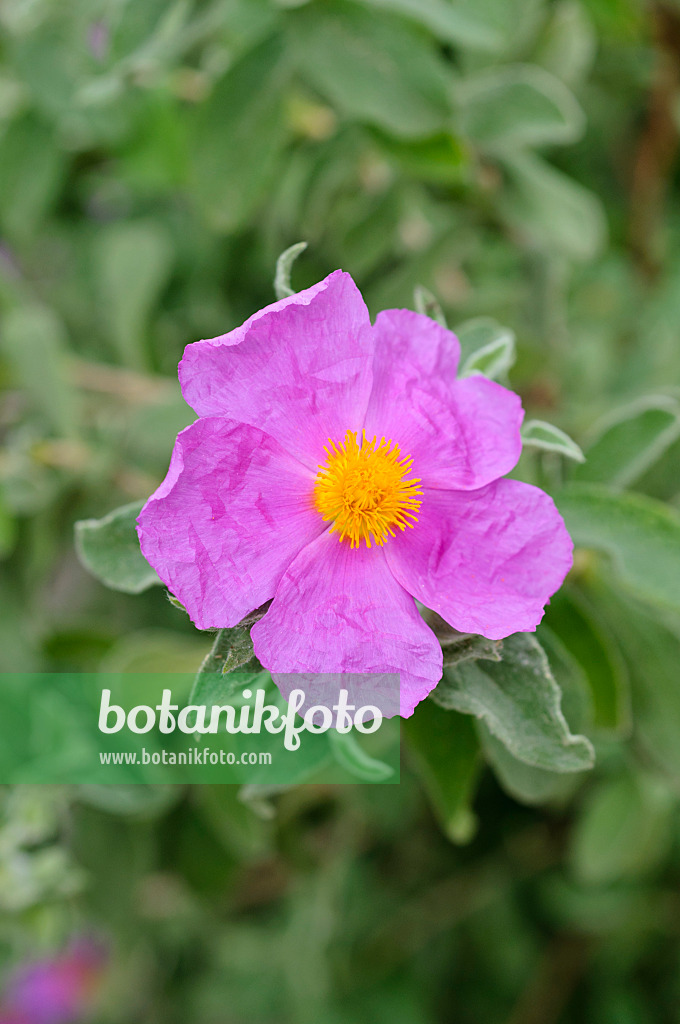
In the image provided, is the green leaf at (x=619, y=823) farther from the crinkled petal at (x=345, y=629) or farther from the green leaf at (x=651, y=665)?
the crinkled petal at (x=345, y=629)

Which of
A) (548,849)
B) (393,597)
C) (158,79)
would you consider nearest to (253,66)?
(158,79)

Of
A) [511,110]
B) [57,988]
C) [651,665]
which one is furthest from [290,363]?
[57,988]

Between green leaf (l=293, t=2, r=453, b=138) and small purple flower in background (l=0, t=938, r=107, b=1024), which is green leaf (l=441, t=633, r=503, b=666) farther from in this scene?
small purple flower in background (l=0, t=938, r=107, b=1024)

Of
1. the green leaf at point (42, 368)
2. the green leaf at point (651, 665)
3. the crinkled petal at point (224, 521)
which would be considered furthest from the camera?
the green leaf at point (42, 368)

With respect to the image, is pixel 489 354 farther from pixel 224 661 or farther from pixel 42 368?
pixel 42 368

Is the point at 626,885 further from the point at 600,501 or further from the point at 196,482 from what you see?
the point at 196,482

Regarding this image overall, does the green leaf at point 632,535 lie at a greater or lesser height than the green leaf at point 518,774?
greater

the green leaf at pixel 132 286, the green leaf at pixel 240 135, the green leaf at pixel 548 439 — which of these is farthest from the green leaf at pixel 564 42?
the green leaf at pixel 548 439
